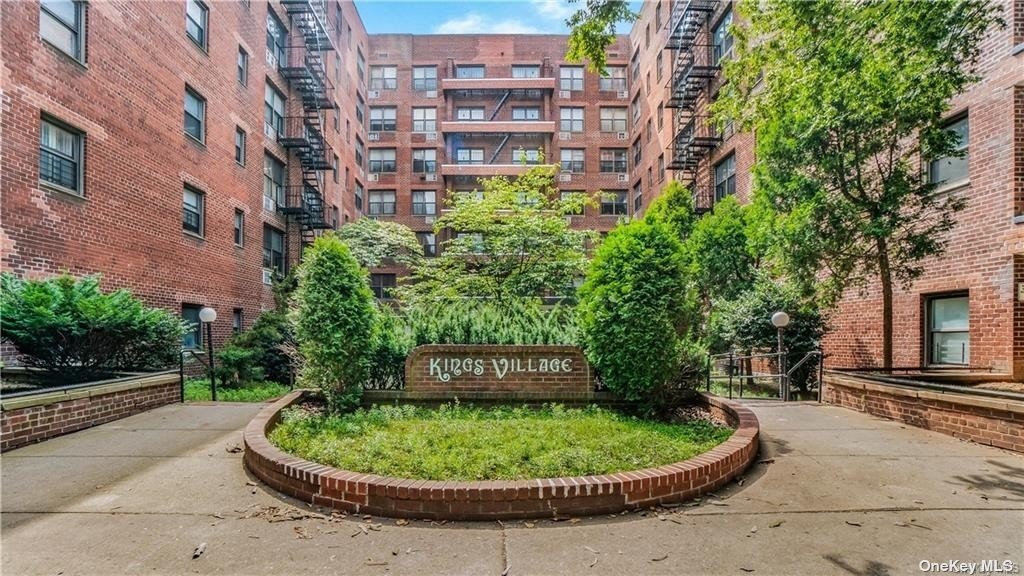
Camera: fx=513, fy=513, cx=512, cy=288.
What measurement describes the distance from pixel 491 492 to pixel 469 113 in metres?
32.1

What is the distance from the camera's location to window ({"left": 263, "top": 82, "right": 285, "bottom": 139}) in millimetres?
18686

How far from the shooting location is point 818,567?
3.12 meters

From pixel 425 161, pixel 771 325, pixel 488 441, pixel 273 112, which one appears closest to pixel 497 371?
pixel 488 441

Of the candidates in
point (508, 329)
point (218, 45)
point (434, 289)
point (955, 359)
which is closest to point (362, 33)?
point (218, 45)

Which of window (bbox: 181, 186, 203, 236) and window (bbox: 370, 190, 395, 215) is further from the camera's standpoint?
window (bbox: 370, 190, 395, 215)

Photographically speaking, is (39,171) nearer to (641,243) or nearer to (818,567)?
(641,243)

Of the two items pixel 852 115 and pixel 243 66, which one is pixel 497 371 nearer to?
pixel 852 115

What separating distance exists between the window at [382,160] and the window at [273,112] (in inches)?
506

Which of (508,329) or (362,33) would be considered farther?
(362,33)

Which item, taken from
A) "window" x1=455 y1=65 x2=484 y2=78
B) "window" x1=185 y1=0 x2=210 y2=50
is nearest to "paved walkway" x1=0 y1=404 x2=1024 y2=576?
"window" x1=185 y1=0 x2=210 y2=50

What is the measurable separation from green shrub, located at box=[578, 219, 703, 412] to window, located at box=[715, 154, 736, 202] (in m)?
13.7

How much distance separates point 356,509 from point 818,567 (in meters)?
3.15

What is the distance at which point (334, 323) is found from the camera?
638cm

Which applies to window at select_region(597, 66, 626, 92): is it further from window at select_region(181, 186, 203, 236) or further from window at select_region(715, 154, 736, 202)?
window at select_region(181, 186, 203, 236)
